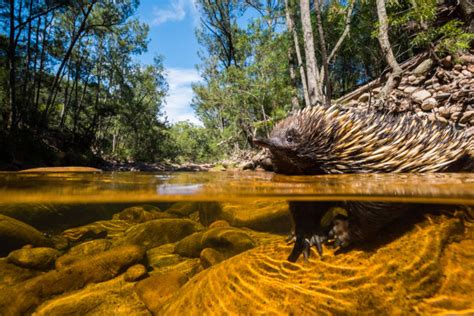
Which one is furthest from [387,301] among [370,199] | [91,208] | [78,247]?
[91,208]

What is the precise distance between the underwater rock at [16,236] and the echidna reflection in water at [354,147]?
3.66 meters

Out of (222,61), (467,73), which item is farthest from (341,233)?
(222,61)

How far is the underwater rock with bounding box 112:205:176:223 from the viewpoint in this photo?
541cm

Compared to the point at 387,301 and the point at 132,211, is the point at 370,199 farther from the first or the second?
the point at 132,211

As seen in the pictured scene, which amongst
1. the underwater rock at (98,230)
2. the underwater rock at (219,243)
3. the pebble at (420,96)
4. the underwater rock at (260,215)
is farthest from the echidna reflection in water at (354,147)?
the pebble at (420,96)

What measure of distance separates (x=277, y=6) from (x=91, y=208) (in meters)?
18.8

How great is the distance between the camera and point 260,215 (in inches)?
190

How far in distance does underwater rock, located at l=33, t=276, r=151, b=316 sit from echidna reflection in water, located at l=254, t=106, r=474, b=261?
1.95 metres

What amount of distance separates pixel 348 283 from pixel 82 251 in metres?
3.78

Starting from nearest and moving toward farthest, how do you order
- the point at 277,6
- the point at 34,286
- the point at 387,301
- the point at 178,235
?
the point at 387,301
the point at 34,286
the point at 178,235
the point at 277,6

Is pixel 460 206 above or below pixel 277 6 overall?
below

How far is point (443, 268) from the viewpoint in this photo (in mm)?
2762

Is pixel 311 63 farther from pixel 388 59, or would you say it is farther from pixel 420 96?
pixel 420 96

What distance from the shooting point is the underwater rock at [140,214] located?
5.41 metres
